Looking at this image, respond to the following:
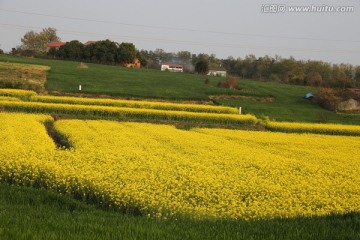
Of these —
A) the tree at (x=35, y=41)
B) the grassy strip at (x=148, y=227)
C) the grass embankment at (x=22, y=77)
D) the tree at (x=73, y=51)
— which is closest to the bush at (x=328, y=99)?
the grass embankment at (x=22, y=77)

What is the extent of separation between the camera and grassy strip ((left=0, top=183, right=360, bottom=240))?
18.7 ft

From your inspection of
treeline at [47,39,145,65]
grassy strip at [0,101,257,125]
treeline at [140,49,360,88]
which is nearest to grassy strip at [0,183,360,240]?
grassy strip at [0,101,257,125]

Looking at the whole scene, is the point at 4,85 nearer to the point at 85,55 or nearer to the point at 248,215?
the point at 248,215

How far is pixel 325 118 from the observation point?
35.8 meters

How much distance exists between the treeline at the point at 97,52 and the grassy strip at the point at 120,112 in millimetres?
52572

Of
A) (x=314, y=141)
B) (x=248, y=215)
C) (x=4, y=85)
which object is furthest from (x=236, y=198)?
(x=4, y=85)

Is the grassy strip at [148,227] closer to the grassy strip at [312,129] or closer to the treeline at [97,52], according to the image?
the grassy strip at [312,129]

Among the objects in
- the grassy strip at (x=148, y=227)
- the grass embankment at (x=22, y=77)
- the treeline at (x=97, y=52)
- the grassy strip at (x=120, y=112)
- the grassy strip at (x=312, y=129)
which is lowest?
the grassy strip at (x=312, y=129)

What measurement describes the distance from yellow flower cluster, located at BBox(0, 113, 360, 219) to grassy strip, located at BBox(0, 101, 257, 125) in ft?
29.1

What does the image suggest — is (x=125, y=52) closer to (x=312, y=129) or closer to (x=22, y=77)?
(x=22, y=77)

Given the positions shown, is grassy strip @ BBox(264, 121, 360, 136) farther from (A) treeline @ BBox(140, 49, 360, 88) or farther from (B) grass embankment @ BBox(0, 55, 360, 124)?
(A) treeline @ BBox(140, 49, 360, 88)

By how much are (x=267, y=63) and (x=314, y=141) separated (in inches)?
3738

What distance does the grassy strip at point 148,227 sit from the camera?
570 cm

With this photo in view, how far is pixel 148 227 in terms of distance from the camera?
641 cm
